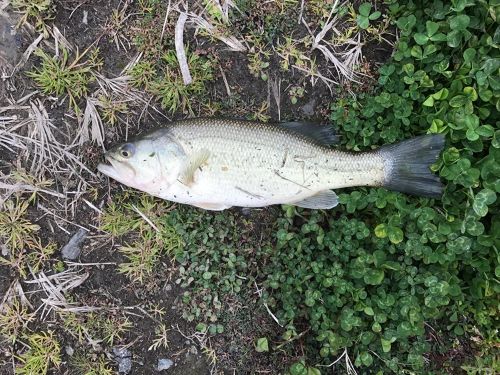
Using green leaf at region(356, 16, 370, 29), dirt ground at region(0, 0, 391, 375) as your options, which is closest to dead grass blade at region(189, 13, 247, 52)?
dirt ground at region(0, 0, 391, 375)

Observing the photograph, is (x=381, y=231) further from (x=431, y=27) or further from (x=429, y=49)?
(x=431, y=27)

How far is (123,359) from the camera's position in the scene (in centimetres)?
409

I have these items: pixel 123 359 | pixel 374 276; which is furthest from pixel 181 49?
pixel 123 359

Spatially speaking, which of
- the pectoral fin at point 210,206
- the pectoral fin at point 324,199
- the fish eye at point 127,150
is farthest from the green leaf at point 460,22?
the fish eye at point 127,150

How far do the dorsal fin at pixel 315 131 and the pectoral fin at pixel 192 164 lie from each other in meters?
0.68

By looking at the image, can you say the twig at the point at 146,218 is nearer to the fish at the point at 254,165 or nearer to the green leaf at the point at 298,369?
the fish at the point at 254,165

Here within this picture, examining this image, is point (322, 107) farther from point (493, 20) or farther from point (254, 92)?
point (493, 20)

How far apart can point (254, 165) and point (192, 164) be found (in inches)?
18.6

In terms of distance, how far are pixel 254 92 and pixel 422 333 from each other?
7.83 feet

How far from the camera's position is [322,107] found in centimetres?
415

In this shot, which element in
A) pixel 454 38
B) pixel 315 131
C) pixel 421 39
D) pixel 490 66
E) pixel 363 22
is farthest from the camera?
pixel 363 22

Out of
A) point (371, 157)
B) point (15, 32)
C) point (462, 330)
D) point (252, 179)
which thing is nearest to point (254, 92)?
point (252, 179)

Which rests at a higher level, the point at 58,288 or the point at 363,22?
the point at 363,22

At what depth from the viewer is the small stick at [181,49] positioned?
406cm
